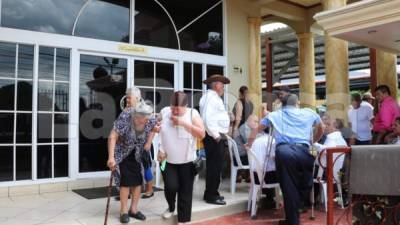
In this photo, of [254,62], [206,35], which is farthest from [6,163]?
[254,62]

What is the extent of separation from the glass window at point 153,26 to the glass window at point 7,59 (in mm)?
1975

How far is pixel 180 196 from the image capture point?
156 inches

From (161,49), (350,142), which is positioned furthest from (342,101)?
(161,49)

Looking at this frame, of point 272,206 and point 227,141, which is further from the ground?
point 227,141

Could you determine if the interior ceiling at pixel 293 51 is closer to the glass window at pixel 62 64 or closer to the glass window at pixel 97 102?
the glass window at pixel 97 102

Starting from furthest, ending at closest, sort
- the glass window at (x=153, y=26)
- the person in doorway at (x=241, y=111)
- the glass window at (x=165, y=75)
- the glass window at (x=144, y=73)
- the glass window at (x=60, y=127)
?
the glass window at (x=165, y=75) < the glass window at (x=153, y=26) < the glass window at (x=144, y=73) < the person in doorway at (x=241, y=111) < the glass window at (x=60, y=127)

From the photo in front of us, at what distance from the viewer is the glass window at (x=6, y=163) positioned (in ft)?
16.7

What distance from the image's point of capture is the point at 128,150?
3859mm

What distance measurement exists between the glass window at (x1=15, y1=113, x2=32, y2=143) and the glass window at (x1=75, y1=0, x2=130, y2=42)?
1476mm

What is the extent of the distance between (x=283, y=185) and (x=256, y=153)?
60 cm

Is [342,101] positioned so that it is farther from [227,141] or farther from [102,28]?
[102,28]

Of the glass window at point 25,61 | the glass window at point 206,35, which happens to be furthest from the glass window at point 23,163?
the glass window at point 206,35

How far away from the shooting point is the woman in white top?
392cm

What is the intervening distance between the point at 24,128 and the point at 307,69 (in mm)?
7716
